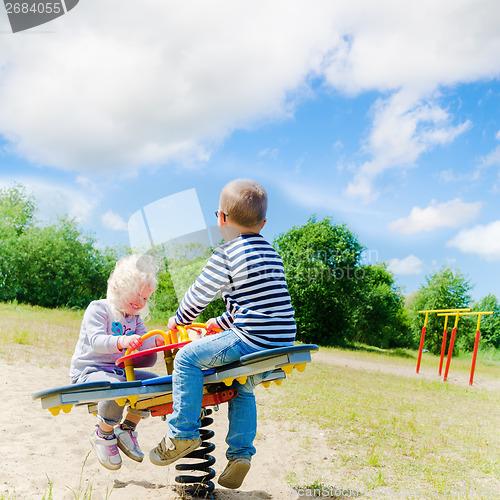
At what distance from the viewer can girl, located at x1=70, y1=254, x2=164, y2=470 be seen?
11.6 feet

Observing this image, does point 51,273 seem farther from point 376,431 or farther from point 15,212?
point 376,431

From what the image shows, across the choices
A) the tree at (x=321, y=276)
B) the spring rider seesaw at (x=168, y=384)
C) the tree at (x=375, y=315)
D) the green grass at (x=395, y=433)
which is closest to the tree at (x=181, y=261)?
the spring rider seesaw at (x=168, y=384)

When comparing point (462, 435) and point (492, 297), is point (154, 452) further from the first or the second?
point (492, 297)

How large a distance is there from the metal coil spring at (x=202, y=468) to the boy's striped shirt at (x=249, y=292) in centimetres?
101

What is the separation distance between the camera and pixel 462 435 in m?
7.51

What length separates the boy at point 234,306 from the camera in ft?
9.89

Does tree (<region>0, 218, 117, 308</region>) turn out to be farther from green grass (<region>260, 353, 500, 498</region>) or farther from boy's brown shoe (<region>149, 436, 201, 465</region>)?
boy's brown shoe (<region>149, 436, 201, 465</region>)

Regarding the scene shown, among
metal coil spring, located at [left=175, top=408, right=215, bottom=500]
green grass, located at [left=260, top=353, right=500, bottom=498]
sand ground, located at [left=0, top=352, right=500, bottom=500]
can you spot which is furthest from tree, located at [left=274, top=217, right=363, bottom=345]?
metal coil spring, located at [left=175, top=408, right=215, bottom=500]

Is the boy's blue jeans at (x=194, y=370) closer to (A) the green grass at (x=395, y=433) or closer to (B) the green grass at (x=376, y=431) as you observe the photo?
(B) the green grass at (x=376, y=431)

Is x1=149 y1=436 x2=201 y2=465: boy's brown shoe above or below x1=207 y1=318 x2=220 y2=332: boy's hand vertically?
below

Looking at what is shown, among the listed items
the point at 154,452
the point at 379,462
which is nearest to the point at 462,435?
the point at 379,462

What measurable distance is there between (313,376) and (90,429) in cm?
737

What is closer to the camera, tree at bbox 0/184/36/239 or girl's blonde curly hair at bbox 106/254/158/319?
girl's blonde curly hair at bbox 106/254/158/319

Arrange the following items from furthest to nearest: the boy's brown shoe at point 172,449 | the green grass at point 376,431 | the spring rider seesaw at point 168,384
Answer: the green grass at point 376,431 → the boy's brown shoe at point 172,449 → the spring rider seesaw at point 168,384
